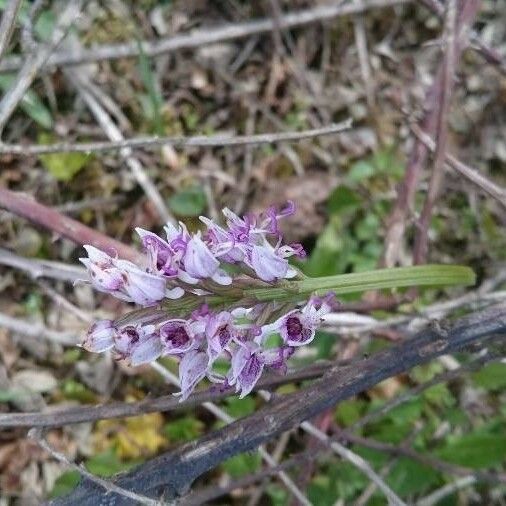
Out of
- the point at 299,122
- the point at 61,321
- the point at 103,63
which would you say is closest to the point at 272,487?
the point at 61,321

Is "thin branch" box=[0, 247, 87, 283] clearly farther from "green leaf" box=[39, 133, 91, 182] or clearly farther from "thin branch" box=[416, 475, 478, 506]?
"thin branch" box=[416, 475, 478, 506]

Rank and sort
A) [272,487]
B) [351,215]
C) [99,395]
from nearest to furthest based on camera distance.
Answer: [272,487]
[99,395]
[351,215]

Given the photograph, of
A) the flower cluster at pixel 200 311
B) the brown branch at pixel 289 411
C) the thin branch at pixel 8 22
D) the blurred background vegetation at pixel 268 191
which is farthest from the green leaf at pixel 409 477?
the thin branch at pixel 8 22

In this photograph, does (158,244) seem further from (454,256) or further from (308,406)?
(454,256)

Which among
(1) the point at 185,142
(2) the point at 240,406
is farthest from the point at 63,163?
(2) the point at 240,406

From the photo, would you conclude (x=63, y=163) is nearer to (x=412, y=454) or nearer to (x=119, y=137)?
(x=119, y=137)
